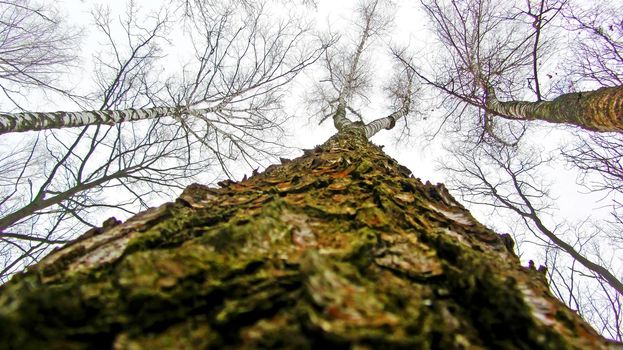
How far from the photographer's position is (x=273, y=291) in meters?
0.74

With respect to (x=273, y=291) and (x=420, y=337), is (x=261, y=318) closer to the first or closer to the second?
(x=273, y=291)

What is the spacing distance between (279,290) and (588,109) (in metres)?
4.49

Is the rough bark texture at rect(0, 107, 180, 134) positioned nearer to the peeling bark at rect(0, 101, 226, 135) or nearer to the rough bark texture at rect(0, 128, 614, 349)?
the peeling bark at rect(0, 101, 226, 135)

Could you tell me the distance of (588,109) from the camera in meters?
3.75

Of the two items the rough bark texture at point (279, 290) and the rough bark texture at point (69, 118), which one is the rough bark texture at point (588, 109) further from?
the rough bark texture at point (69, 118)

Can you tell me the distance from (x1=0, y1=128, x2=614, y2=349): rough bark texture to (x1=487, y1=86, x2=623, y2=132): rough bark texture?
10.8 ft

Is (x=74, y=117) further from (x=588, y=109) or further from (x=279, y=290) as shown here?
(x=588, y=109)

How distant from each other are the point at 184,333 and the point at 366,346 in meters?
0.34

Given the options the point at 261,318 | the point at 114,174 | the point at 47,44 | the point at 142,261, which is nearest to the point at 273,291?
the point at 261,318

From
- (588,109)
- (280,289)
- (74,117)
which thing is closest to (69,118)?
(74,117)

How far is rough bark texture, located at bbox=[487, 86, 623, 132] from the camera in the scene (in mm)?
3422

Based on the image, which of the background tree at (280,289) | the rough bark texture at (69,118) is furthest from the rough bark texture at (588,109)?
the rough bark texture at (69,118)

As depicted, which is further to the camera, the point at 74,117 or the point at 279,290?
the point at 74,117

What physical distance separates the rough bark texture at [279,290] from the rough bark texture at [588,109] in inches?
130
